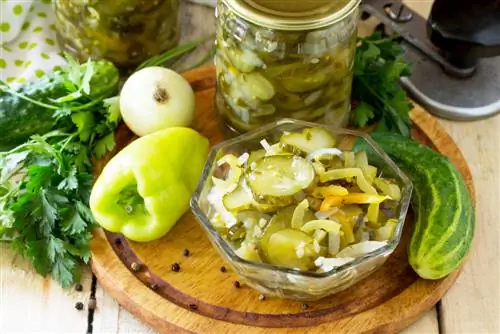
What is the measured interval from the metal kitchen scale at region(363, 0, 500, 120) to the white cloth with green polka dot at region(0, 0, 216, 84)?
643 millimetres

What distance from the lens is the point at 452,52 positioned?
171 cm

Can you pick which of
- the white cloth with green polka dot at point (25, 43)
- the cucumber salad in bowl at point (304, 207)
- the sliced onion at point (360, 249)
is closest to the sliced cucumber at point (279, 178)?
the cucumber salad in bowl at point (304, 207)

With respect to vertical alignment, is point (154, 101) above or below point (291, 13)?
below

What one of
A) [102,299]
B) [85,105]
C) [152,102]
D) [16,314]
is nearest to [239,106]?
[152,102]

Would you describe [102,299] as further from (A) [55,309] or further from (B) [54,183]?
(B) [54,183]

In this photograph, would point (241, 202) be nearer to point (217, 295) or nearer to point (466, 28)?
point (217, 295)

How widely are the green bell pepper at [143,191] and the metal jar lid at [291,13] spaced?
253mm

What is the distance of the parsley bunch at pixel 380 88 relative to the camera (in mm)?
1597

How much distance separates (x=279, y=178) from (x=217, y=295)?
214mm

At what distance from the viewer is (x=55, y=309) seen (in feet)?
4.63

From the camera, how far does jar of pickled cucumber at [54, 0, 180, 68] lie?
1.63 metres

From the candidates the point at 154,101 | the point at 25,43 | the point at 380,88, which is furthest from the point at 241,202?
the point at 25,43

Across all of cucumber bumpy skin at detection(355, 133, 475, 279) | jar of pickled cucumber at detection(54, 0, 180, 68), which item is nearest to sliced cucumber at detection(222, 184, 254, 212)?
cucumber bumpy skin at detection(355, 133, 475, 279)

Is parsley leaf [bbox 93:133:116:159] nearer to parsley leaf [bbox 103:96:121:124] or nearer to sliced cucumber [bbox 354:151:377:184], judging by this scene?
parsley leaf [bbox 103:96:121:124]
